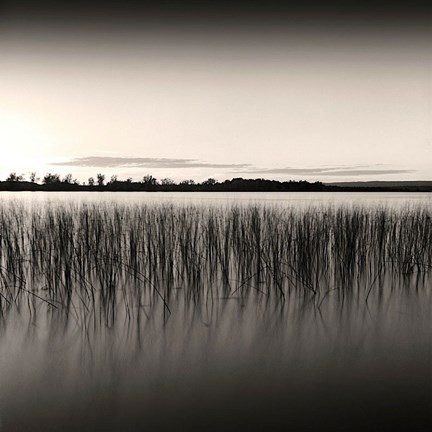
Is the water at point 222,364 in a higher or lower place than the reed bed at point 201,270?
lower

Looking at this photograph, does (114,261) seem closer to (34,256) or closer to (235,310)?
(34,256)

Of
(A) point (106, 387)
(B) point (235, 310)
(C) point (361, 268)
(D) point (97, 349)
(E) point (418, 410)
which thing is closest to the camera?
(E) point (418, 410)

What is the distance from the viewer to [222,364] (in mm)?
3643

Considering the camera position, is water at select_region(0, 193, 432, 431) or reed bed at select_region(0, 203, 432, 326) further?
reed bed at select_region(0, 203, 432, 326)

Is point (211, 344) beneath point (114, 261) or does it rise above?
beneath

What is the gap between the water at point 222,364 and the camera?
2.87 m

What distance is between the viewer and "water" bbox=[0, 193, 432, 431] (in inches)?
113

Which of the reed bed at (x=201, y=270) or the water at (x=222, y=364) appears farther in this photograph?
the reed bed at (x=201, y=270)

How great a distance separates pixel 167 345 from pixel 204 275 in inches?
75.2

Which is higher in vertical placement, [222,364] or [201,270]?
[201,270]

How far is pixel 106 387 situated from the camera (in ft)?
10.6

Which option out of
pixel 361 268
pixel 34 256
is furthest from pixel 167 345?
pixel 361 268

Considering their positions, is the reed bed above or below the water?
above

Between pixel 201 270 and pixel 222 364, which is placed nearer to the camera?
pixel 222 364
